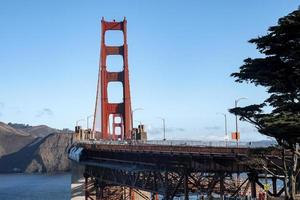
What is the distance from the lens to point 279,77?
98.6ft

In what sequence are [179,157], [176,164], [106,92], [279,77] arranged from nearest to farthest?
[279,77], [179,157], [176,164], [106,92]

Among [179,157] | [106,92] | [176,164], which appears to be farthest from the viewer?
[106,92]

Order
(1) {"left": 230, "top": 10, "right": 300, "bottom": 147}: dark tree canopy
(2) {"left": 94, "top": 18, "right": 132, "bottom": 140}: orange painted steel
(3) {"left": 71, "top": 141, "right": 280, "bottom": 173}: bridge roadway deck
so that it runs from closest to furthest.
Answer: (1) {"left": 230, "top": 10, "right": 300, "bottom": 147}: dark tree canopy → (3) {"left": 71, "top": 141, "right": 280, "bottom": 173}: bridge roadway deck → (2) {"left": 94, "top": 18, "right": 132, "bottom": 140}: orange painted steel

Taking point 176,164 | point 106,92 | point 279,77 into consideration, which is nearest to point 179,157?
A: point 176,164

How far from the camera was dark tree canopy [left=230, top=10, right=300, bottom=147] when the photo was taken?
27844mm

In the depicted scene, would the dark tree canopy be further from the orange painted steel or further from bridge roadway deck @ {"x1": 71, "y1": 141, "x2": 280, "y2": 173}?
the orange painted steel

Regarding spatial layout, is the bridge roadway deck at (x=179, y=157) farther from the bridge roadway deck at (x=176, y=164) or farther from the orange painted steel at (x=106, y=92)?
the orange painted steel at (x=106, y=92)

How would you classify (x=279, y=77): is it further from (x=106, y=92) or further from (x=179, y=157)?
(x=106, y=92)

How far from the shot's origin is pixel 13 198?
516ft

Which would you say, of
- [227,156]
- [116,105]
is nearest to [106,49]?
[116,105]

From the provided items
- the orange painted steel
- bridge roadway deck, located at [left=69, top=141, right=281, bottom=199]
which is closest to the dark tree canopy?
bridge roadway deck, located at [left=69, top=141, right=281, bottom=199]

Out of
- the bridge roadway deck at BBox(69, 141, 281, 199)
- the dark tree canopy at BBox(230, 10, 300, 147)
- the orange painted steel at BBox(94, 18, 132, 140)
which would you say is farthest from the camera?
the orange painted steel at BBox(94, 18, 132, 140)

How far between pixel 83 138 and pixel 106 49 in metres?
21.5

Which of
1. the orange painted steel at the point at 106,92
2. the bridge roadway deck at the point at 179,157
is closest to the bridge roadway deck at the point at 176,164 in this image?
the bridge roadway deck at the point at 179,157
